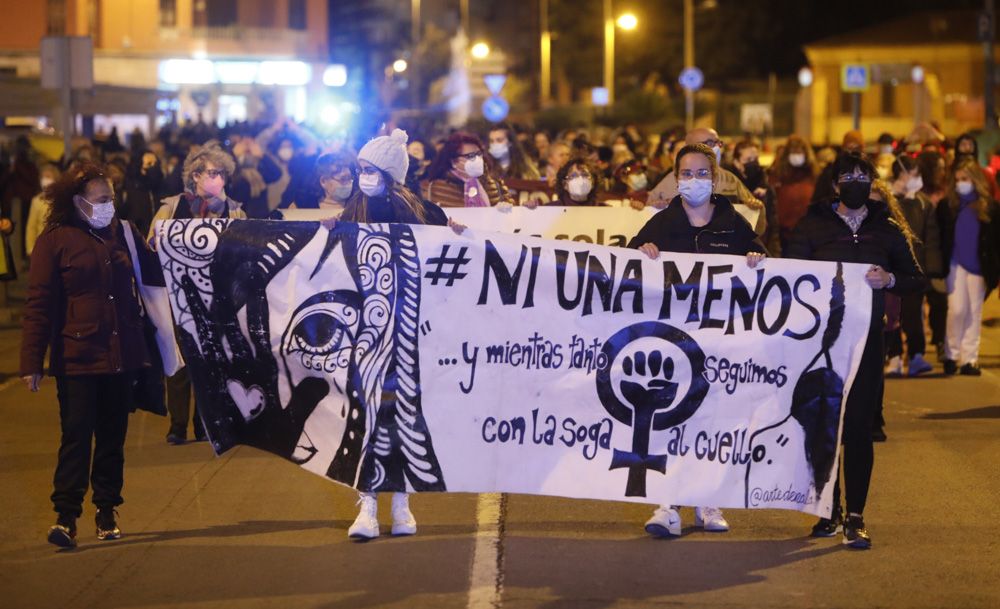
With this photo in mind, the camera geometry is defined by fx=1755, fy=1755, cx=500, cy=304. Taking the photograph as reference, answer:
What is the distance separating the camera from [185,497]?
362 inches

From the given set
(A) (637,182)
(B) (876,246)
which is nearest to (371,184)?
(B) (876,246)

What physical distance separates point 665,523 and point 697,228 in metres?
1.37

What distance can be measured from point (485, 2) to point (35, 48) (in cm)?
6932

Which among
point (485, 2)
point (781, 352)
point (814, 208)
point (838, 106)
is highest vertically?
point (485, 2)

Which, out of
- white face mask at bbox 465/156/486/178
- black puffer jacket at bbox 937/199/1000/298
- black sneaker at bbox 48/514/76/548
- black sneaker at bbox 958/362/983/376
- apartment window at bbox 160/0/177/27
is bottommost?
black sneaker at bbox 48/514/76/548

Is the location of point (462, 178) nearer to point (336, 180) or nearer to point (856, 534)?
point (336, 180)

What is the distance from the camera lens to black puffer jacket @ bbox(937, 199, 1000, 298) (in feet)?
46.0

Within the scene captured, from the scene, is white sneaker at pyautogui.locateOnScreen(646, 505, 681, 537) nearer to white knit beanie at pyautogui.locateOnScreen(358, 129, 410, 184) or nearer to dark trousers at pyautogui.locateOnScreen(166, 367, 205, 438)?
white knit beanie at pyautogui.locateOnScreen(358, 129, 410, 184)

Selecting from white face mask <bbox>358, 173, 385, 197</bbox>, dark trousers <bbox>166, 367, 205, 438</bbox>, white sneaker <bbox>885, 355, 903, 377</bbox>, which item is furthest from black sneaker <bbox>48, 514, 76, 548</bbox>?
white sneaker <bbox>885, 355, 903, 377</bbox>

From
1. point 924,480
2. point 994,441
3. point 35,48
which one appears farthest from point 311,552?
point 35,48

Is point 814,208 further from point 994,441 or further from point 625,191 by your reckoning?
point 625,191

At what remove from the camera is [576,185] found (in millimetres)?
12820

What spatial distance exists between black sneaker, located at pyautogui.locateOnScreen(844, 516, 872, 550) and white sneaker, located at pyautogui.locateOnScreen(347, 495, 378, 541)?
7.03ft

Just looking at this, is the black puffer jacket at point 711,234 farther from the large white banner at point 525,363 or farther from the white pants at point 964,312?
the white pants at point 964,312
